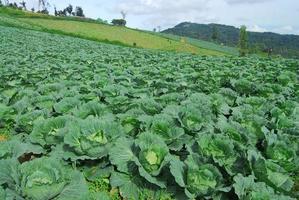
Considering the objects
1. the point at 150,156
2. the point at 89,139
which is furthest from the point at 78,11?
the point at 150,156

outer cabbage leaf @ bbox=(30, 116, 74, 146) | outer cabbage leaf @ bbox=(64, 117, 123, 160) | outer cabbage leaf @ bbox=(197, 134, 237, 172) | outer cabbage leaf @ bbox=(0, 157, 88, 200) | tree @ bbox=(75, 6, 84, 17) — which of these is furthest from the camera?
tree @ bbox=(75, 6, 84, 17)

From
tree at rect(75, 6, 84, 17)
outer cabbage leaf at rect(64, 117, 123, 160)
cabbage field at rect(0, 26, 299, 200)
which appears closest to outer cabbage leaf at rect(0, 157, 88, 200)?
cabbage field at rect(0, 26, 299, 200)

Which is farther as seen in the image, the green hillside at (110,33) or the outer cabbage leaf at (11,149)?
the green hillside at (110,33)

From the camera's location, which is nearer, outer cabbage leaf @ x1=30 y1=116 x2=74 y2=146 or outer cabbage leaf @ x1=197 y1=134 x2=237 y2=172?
outer cabbage leaf @ x1=197 y1=134 x2=237 y2=172

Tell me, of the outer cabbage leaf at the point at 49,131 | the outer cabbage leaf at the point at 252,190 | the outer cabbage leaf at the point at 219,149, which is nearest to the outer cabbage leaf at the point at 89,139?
the outer cabbage leaf at the point at 49,131

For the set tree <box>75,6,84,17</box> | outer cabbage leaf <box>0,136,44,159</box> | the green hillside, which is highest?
outer cabbage leaf <box>0,136,44,159</box>

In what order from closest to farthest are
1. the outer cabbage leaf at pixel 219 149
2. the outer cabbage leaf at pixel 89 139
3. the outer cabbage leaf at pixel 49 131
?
the outer cabbage leaf at pixel 219 149 < the outer cabbage leaf at pixel 89 139 < the outer cabbage leaf at pixel 49 131

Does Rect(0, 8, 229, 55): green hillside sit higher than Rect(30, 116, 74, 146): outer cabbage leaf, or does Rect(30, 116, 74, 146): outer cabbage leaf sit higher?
Rect(30, 116, 74, 146): outer cabbage leaf

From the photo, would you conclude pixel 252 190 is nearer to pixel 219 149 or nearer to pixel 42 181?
pixel 219 149

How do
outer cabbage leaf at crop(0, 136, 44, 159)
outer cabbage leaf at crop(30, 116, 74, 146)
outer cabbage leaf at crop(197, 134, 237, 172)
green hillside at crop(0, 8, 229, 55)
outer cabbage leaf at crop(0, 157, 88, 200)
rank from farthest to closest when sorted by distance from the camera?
green hillside at crop(0, 8, 229, 55) → outer cabbage leaf at crop(30, 116, 74, 146) → outer cabbage leaf at crop(197, 134, 237, 172) → outer cabbage leaf at crop(0, 136, 44, 159) → outer cabbage leaf at crop(0, 157, 88, 200)

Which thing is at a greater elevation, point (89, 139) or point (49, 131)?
point (89, 139)

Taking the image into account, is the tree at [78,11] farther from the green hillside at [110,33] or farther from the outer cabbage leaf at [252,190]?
the outer cabbage leaf at [252,190]

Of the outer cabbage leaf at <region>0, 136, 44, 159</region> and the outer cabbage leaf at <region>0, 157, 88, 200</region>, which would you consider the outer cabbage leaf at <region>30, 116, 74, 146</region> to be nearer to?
the outer cabbage leaf at <region>0, 136, 44, 159</region>

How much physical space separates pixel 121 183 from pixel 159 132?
869 mm
